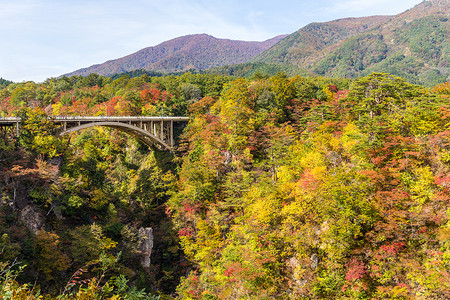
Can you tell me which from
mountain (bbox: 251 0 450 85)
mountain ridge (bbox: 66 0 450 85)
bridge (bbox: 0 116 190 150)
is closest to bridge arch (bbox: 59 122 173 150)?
bridge (bbox: 0 116 190 150)

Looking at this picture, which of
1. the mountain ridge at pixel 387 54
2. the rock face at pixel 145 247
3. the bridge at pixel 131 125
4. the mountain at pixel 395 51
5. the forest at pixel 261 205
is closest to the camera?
the forest at pixel 261 205

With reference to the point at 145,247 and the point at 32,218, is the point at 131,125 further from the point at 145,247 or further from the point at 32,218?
the point at 145,247

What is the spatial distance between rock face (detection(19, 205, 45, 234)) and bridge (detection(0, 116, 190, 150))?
7.85 m

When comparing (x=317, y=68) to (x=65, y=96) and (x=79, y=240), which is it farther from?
(x=79, y=240)

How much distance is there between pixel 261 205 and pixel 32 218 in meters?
18.6

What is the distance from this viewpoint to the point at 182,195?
1199 inches

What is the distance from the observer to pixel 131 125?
32031 mm

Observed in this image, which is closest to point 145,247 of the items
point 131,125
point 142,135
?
point 131,125

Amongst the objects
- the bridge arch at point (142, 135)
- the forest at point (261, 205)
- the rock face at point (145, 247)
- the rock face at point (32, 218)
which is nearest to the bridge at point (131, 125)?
the bridge arch at point (142, 135)

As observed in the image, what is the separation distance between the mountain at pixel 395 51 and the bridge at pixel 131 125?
95535mm

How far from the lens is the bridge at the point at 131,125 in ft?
86.9

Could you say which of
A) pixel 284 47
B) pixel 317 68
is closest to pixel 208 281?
pixel 317 68

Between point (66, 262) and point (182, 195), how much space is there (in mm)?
Result: 13515

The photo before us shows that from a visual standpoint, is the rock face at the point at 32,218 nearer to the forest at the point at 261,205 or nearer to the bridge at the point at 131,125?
the forest at the point at 261,205
